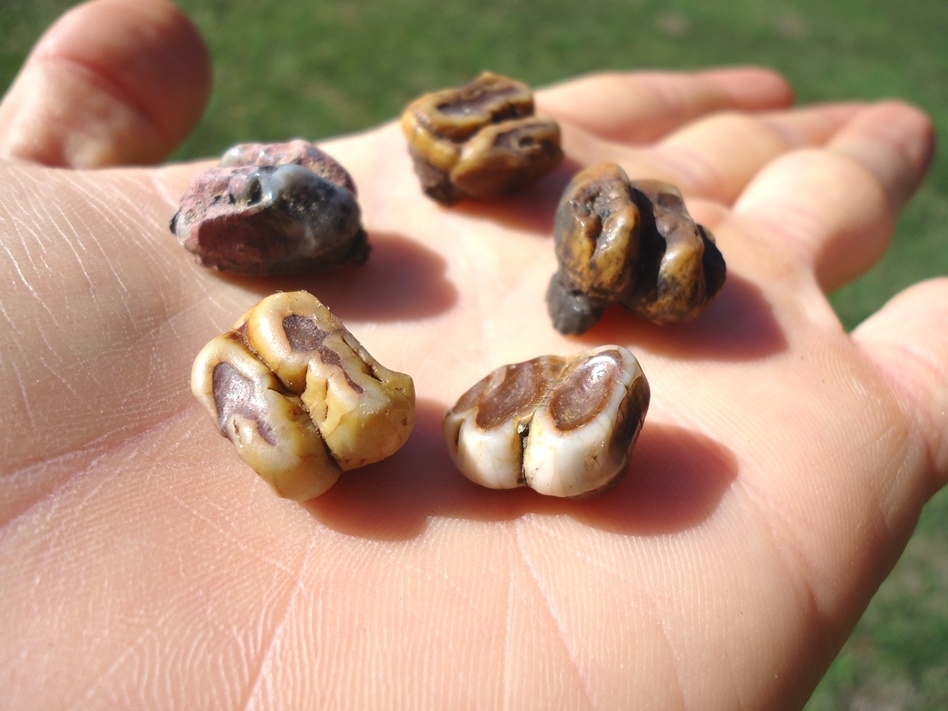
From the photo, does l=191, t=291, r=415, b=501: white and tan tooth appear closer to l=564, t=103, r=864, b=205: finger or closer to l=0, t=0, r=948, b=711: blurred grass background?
l=564, t=103, r=864, b=205: finger

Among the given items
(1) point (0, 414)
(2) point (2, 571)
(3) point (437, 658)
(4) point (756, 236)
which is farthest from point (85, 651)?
(4) point (756, 236)

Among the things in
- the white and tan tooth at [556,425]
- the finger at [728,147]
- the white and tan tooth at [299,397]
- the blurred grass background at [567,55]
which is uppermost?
the white and tan tooth at [299,397]

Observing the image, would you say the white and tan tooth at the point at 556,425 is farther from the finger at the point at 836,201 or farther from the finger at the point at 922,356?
the finger at the point at 836,201

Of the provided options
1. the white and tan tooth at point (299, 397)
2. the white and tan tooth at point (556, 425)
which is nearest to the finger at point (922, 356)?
the white and tan tooth at point (556, 425)

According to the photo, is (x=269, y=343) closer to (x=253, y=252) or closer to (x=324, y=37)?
(x=253, y=252)

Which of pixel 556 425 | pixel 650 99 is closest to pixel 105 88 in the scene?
pixel 556 425

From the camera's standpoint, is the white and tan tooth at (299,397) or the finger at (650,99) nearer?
the white and tan tooth at (299,397)
